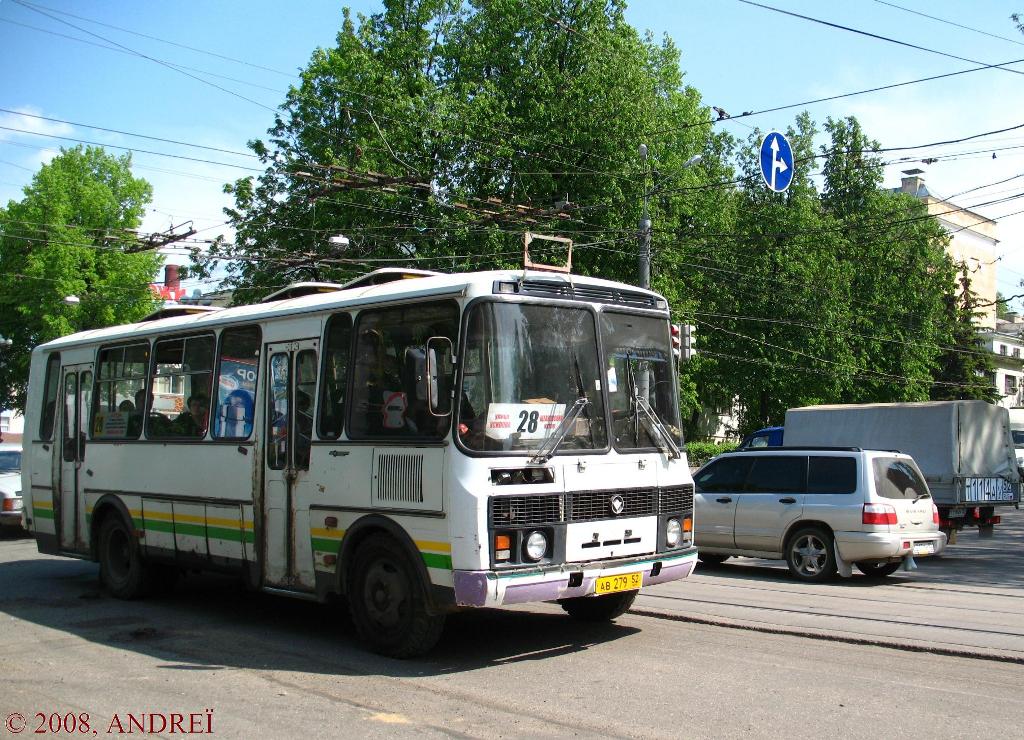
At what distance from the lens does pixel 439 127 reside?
98.7 ft

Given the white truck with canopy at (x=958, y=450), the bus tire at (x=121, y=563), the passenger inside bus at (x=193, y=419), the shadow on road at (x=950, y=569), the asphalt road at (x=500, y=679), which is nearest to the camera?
the asphalt road at (x=500, y=679)

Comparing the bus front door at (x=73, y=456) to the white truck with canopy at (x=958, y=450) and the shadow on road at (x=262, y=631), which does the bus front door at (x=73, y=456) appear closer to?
the shadow on road at (x=262, y=631)

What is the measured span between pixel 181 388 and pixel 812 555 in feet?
26.5

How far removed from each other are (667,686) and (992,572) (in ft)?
33.2

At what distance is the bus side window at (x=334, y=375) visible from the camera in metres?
8.84

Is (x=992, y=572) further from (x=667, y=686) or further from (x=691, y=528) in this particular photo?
(x=667, y=686)

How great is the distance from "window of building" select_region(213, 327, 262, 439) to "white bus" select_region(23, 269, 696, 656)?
2 cm

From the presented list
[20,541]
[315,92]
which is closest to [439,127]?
[315,92]

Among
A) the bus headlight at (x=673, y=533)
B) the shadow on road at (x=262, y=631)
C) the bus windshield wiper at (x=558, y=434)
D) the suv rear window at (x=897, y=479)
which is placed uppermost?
the bus windshield wiper at (x=558, y=434)

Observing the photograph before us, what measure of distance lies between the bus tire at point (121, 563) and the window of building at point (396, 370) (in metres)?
4.14

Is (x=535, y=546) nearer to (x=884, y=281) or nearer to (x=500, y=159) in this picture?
(x=500, y=159)

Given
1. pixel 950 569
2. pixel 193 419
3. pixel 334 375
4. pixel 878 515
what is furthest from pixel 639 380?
pixel 950 569

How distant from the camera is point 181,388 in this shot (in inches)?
433

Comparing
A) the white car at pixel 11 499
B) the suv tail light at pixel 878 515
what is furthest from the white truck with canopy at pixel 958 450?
the white car at pixel 11 499
